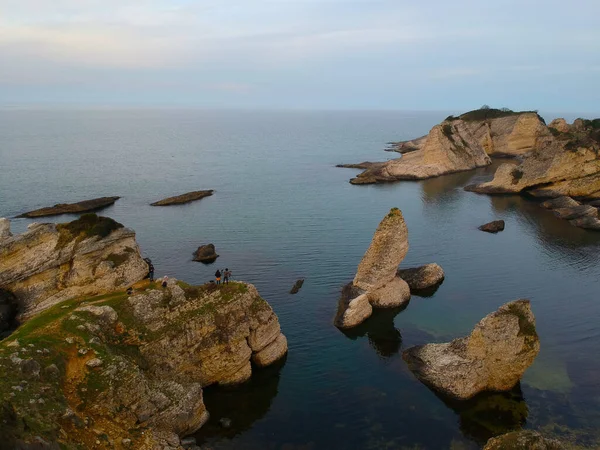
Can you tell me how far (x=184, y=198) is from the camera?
3846 inches

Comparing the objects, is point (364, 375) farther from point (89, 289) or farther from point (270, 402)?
point (89, 289)

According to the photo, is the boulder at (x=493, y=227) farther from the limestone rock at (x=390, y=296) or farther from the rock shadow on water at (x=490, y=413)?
the rock shadow on water at (x=490, y=413)

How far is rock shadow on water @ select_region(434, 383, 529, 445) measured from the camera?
2959cm

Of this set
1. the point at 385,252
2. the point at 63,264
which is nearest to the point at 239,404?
the point at 385,252

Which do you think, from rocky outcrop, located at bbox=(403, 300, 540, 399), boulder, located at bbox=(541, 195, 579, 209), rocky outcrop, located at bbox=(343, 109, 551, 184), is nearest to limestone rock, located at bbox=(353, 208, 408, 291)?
rocky outcrop, located at bbox=(403, 300, 540, 399)

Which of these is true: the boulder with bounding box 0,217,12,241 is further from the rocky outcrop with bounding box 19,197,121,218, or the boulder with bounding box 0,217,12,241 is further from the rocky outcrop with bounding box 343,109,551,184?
the rocky outcrop with bounding box 343,109,551,184

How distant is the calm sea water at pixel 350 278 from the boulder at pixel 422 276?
1.51 metres

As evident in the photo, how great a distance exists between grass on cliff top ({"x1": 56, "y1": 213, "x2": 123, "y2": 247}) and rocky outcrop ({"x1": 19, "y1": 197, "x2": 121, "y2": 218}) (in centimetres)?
4539

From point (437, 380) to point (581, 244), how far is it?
49.5 metres

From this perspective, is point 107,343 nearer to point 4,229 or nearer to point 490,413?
point 4,229

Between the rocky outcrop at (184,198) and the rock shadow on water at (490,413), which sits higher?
the rocky outcrop at (184,198)

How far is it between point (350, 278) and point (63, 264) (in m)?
31.3

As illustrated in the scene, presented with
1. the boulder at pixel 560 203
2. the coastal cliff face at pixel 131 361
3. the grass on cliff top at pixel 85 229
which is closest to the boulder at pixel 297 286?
the coastal cliff face at pixel 131 361

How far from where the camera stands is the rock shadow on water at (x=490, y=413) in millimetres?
29594
